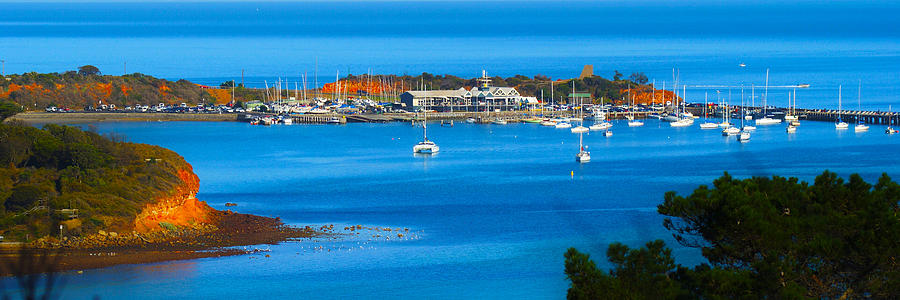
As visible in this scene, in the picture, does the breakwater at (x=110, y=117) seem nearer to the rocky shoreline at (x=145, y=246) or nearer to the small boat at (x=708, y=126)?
the small boat at (x=708, y=126)

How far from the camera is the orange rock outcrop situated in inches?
1226

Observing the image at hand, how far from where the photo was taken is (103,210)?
30.6 metres

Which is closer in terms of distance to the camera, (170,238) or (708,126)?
(170,238)

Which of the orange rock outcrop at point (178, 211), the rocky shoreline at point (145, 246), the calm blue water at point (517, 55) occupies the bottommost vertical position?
the rocky shoreline at point (145, 246)

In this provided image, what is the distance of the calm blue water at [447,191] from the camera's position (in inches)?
1073

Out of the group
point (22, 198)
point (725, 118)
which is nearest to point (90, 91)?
point (725, 118)

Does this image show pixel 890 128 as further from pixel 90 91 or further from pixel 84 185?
pixel 90 91

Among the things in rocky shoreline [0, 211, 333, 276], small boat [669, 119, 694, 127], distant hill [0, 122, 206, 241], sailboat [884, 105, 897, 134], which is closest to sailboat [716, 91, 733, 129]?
small boat [669, 119, 694, 127]

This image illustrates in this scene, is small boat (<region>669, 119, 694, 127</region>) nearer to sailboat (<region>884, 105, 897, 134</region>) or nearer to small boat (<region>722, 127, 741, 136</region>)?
small boat (<region>722, 127, 741, 136</region>)

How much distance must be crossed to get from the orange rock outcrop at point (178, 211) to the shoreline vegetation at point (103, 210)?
0.03 meters

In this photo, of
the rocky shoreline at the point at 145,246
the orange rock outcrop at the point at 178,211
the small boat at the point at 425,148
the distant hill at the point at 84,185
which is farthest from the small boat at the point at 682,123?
the rocky shoreline at the point at 145,246

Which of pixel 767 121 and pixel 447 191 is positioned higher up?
pixel 767 121

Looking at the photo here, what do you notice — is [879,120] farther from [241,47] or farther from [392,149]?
[241,47]

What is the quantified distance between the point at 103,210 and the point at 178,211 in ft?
7.88
